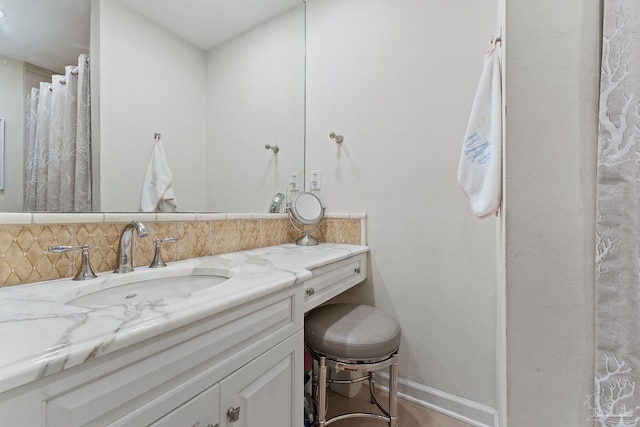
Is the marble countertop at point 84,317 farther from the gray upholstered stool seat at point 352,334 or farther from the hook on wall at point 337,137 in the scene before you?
the hook on wall at point 337,137

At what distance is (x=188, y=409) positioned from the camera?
0.55 m

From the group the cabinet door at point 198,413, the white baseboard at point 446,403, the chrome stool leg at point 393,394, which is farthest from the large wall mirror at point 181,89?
the white baseboard at point 446,403

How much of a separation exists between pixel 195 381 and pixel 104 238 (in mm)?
577

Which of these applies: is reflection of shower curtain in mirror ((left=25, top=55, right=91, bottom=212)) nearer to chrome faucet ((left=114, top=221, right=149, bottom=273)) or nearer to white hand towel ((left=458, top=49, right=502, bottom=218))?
chrome faucet ((left=114, top=221, right=149, bottom=273))

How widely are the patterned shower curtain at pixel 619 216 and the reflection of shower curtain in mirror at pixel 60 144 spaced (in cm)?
136

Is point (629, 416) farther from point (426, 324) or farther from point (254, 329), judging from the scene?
point (426, 324)

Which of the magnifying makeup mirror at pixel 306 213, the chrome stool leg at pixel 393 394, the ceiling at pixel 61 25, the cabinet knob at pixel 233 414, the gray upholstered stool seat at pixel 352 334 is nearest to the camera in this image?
the cabinet knob at pixel 233 414

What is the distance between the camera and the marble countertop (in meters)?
0.36

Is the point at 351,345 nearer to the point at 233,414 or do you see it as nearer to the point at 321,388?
the point at 321,388

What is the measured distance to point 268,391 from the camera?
747 mm

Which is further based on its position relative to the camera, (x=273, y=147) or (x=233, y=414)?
(x=273, y=147)

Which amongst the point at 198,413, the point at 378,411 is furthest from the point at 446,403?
the point at 198,413

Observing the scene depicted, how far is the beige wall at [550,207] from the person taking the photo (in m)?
0.58

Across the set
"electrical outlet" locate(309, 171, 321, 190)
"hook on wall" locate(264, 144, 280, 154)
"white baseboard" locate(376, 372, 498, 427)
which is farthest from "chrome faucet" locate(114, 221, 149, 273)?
"white baseboard" locate(376, 372, 498, 427)
